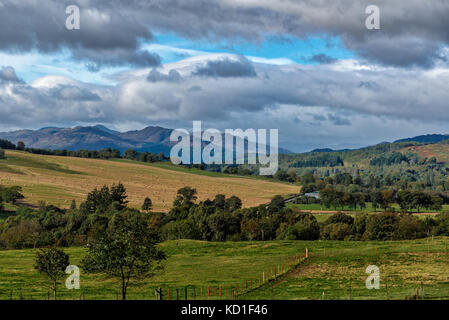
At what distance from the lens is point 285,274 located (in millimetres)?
68438

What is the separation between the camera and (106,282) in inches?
2758

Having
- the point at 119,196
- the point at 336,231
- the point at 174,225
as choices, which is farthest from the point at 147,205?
Answer: the point at 336,231

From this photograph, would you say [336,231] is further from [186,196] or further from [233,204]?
[186,196]

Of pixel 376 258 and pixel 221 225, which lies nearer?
pixel 376 258

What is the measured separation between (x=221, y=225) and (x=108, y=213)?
4115 cm

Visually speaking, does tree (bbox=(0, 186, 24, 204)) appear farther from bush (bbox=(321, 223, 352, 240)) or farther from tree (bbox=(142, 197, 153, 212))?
bush (bbox=(321, 223, 352, 240))

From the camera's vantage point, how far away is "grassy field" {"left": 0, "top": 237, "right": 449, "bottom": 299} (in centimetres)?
5516

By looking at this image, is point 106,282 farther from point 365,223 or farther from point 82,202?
point 82,202

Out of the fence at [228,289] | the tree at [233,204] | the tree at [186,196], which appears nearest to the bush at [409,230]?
the fence at [228,289]

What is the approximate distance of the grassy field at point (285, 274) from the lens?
5516 centimetres

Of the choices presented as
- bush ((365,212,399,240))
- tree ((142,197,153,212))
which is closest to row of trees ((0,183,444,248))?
bush ((365,212,399,240))

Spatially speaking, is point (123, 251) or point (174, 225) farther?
point (174, 225)
